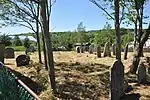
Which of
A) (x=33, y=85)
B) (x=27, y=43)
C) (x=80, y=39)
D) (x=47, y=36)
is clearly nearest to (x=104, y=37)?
(x=80, y=39)

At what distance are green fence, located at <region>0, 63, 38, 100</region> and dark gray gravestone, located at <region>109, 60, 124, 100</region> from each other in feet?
16.2

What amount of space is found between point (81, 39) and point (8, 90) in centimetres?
5196

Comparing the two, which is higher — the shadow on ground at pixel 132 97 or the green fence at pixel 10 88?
the green fence at pixel 10 88

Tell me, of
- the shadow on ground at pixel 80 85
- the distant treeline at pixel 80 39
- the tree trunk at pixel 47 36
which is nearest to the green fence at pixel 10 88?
the tree trunk at pixel 47 36

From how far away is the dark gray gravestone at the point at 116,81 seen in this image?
9.66 m

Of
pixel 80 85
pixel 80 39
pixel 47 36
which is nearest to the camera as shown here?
pixel 47 36

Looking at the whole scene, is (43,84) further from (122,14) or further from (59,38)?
(59,38)

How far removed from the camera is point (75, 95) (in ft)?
38.0

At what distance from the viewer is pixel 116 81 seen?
9711mm

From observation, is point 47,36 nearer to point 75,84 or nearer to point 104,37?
point 75,84

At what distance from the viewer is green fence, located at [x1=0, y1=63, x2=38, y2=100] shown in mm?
4257

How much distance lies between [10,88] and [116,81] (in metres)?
5.50

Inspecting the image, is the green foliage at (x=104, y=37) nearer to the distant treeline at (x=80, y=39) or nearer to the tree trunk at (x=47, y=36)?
the distant treeline at (x=80, y=39)

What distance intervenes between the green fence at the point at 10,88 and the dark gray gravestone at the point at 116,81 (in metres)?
4.93
